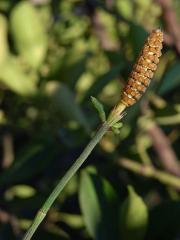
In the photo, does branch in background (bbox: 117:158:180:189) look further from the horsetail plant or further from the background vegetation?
the horsetail plant

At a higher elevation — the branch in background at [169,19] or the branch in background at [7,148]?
the branch in background at [169,19]

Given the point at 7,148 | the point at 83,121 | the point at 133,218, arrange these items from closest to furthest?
the point at 133,218
the point at 83,121
the point at 7,148

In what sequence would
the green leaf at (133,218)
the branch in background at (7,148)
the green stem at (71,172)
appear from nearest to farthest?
the green stem at (71,172) → the green leaf at (133,218) → the branch in background at (7,148)

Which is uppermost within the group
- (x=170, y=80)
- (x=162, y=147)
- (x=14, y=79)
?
(x=14, y=79)

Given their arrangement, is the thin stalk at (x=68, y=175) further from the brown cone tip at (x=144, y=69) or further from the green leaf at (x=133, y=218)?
the green leaf at (x=133, y=218)

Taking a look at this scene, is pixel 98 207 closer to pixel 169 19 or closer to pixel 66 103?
pixel 66 103

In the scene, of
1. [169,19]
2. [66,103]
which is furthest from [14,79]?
[169,19]

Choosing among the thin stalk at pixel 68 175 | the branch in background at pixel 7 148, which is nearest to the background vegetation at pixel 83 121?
the branch in background at pixel 7 148
